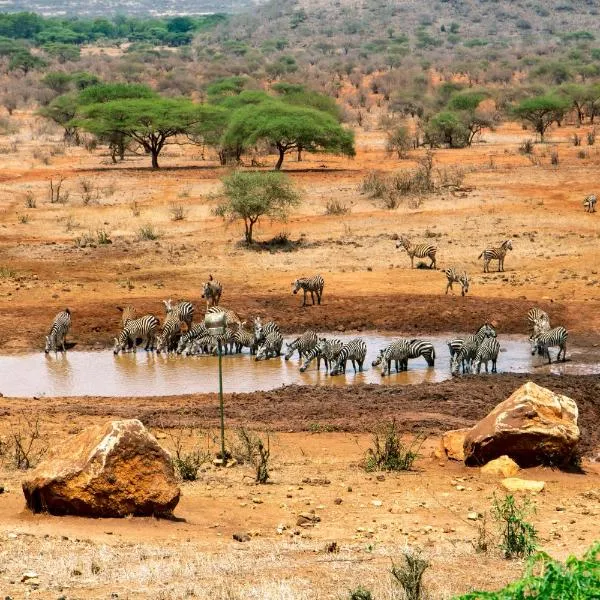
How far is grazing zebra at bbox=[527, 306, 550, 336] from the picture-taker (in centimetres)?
1928

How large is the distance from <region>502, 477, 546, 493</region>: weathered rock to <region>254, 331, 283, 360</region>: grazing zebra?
8177mm

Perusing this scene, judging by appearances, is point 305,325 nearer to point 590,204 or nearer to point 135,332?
point 135,332

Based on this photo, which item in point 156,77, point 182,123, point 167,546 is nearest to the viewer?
point 167,546

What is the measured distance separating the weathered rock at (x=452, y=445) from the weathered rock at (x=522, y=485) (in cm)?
94

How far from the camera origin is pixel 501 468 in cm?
1186

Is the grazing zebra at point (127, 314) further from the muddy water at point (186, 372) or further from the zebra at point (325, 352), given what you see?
the zebra at point (325, 352)

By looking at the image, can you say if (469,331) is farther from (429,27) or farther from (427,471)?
(429,27)

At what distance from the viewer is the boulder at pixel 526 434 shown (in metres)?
11.9

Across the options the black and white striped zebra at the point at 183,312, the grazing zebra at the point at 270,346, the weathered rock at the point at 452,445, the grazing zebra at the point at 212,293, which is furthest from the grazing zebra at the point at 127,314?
the weathered rock at the point at 452,445

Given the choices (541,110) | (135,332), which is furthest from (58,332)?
(541,110)

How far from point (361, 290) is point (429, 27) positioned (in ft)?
308

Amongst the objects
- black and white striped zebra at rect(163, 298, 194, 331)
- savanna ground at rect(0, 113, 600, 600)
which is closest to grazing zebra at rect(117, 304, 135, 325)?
savanna ground at rect(0, 113, 600, 600)

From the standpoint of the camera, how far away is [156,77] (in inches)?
3120

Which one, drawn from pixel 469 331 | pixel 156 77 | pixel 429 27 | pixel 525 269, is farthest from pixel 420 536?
pixel 429 27
